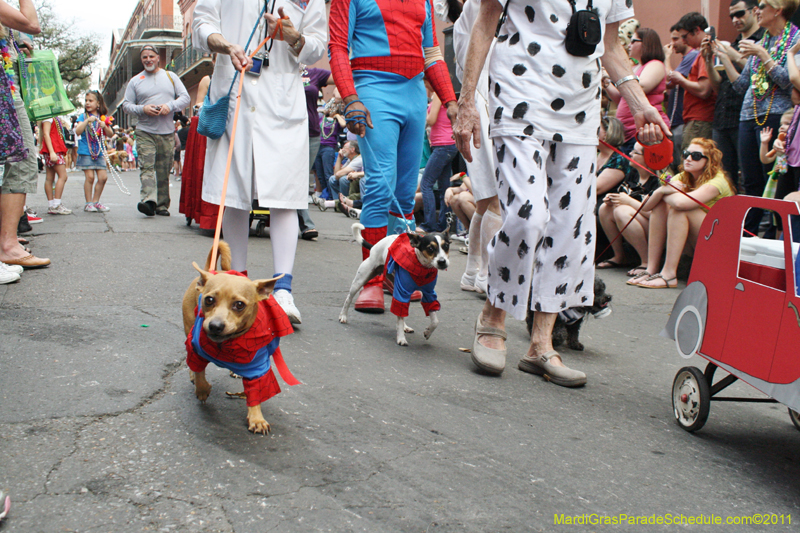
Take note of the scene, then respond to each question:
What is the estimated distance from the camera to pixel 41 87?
531 cm

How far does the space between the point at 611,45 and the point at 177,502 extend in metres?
2.85

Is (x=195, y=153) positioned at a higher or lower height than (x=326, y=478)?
higher

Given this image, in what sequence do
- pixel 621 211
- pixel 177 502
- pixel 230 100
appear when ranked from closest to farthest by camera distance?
pixel 177 502, pixel 230 100, pixel 621 211

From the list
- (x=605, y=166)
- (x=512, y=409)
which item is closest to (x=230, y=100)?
(x=512, y=409)

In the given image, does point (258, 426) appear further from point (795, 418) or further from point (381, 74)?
point (381, 74)

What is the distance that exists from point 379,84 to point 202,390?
2.39m

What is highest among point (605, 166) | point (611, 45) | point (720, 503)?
point (611, 45)

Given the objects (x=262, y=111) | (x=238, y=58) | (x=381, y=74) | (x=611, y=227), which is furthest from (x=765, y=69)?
(x=238, y=58)

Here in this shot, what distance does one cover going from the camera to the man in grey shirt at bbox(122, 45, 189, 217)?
9.06 metres

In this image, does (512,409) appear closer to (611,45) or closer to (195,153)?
(611,45)

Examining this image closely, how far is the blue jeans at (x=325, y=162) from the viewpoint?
13.1 metres

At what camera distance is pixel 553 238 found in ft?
10.6

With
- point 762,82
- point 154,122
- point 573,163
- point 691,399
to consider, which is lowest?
point 691,399

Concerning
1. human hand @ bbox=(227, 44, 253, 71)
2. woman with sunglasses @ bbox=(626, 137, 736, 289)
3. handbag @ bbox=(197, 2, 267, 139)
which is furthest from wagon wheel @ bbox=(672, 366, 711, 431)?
woman with sunglasses @ bbox=(626, 137, 736, 289)
